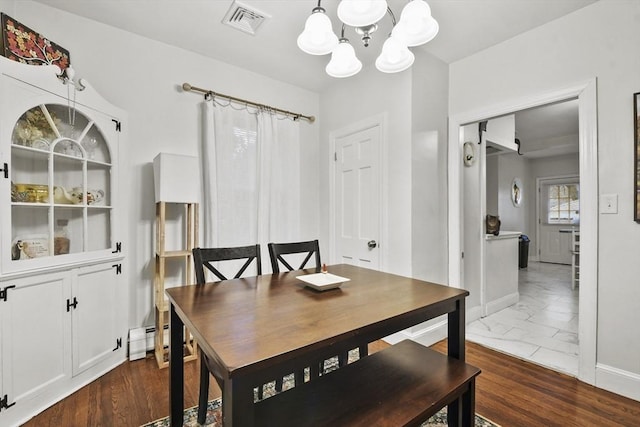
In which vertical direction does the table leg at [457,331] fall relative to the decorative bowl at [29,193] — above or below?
below

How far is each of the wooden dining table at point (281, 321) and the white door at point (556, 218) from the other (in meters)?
7.92

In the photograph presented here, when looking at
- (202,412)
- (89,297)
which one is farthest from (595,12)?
(89,297)

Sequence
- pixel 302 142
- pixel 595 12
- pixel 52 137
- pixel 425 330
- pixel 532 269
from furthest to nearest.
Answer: pixel 532 269
pixel 302 142
pixel 425 330
pixel 595 12
pixel 52 137

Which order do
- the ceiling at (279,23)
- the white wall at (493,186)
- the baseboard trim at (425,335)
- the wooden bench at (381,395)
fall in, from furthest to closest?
the white wall at (493,186) → the baseboard trim at (425,335) → the ceiling at (279,23) → the wooden bench at (381,395)

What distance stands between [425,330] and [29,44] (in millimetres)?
3656

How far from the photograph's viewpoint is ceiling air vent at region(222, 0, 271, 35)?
2.16 meters

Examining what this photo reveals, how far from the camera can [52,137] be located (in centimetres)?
192

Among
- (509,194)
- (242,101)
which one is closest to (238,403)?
(242,101)

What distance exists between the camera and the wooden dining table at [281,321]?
0.84 metres

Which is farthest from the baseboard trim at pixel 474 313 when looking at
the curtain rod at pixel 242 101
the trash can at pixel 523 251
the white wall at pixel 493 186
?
the trash can at pixel 523 251

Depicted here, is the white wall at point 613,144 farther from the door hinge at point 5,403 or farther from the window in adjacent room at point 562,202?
the window in adjacent room at point 562,202

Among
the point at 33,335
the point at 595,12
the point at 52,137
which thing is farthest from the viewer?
the point at 595,12

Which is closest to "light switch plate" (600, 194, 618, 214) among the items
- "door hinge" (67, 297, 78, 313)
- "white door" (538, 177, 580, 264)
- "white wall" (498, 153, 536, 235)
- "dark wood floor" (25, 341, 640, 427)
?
"dark wood floor" (25, 341, 640, 427)

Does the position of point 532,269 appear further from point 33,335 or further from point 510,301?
point 33,335
